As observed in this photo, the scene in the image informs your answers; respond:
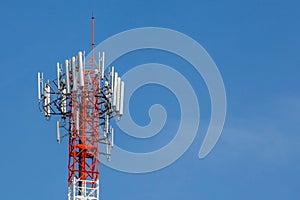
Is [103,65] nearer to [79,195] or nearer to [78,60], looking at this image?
[78,60]

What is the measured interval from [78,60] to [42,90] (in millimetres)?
5556

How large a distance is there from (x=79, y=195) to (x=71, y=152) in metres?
4.26

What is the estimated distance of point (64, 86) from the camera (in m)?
152

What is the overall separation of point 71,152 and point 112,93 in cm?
715

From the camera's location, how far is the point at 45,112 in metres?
153

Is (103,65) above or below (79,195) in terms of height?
above

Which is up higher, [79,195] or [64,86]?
[64,86]

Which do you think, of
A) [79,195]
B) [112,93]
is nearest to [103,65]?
[112,93]

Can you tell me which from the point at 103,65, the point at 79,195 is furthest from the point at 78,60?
the point at 79,195

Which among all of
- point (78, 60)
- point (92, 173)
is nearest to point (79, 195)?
point (92, 173)

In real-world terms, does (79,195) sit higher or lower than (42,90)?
lower

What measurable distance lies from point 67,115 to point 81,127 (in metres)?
1.88

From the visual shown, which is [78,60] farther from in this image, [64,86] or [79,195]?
[79,195]

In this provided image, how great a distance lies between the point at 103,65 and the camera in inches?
5994
